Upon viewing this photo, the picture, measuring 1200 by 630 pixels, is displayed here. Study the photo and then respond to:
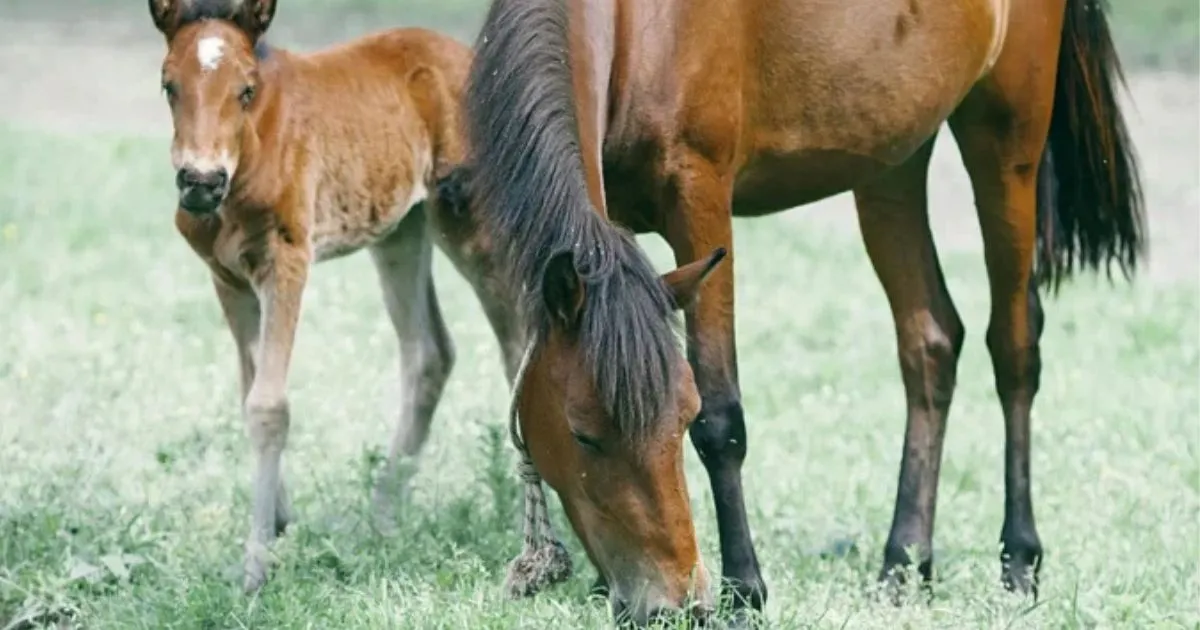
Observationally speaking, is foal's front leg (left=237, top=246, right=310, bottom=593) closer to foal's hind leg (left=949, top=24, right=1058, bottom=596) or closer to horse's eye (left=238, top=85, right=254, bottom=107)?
horse's eye (left=238, top=85, right=254, bottom=107)

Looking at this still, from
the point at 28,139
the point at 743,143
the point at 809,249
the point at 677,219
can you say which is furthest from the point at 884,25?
the point at 28,139

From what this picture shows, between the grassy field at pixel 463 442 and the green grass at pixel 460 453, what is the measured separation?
0.06ft

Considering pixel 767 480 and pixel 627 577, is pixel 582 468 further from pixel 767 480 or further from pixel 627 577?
pixel 767 480

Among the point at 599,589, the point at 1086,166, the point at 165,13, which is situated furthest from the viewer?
the point at 1086,166

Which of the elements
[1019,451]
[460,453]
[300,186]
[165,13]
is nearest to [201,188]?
[165,13]

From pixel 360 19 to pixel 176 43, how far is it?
15.0 metres

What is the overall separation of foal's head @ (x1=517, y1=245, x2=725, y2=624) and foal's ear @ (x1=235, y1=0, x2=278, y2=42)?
1864 mm

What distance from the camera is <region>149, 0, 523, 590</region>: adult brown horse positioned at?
5.50 m

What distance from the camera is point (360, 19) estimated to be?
20344 mm

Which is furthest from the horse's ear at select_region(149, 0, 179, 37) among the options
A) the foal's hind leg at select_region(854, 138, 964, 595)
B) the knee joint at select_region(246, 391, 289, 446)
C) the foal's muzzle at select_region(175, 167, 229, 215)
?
the foal's hind leg at select_region(854, 138, 964, 595)

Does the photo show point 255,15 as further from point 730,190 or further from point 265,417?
point 730,190

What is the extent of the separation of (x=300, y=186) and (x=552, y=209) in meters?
1.89

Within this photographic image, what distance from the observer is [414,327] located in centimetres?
693

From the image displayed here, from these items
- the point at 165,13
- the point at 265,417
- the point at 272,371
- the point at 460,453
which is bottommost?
the point at 460,453
